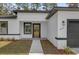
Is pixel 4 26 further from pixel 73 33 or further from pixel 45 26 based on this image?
pixel 73 33

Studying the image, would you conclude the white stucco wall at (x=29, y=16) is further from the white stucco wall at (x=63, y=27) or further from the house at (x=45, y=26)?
the white stucco wall at (x=63, y=27)

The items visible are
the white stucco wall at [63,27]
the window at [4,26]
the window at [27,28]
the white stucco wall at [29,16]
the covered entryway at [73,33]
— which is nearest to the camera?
the white stucco wall at [63,27]

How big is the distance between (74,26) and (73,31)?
16.9 inches

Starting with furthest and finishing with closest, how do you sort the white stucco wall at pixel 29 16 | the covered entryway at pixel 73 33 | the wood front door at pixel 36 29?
the wood front door at pixel 36 29 → the white stucco wall at pixel 29 16 → the covered entryway at pixel 73 33

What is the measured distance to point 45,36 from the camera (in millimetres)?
27938

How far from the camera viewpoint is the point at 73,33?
51.7 feet

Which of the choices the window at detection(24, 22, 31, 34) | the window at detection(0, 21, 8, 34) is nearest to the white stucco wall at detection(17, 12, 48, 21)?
the window at detection(0, 21, 8, 34)

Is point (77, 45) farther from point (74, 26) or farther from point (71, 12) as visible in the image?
point (71, 12)

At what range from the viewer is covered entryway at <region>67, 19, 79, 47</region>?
615 inches

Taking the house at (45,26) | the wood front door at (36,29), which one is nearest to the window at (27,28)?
the house at (45,26)

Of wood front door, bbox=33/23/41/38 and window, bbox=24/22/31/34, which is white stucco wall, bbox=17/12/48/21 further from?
wood front door, bbox=33/23/41/38

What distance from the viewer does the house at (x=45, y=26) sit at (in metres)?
15.4
